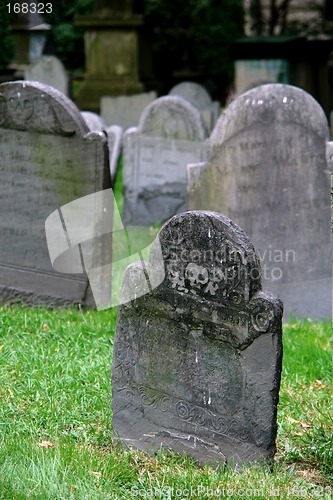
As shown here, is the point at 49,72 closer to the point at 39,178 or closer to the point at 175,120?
the point at 175,120

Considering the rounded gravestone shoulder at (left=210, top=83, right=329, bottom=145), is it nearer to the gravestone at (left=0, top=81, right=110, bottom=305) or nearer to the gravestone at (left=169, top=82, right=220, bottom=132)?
the gravestone at (left=0, top=81, right=110, bottom=305)

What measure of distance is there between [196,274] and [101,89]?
1272 centimetres

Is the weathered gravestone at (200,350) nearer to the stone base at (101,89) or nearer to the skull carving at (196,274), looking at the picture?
the skull carving at (196,274)

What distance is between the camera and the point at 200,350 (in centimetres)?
387

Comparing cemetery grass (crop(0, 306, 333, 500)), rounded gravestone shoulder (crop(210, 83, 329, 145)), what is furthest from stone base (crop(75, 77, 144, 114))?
cemetery grass (crop(0, 306, 333, 500))

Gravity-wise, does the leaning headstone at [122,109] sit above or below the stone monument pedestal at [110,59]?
below

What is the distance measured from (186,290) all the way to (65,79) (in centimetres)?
1041

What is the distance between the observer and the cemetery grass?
11.6ft

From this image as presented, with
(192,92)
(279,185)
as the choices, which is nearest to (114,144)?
(192,92)

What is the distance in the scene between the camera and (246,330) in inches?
146

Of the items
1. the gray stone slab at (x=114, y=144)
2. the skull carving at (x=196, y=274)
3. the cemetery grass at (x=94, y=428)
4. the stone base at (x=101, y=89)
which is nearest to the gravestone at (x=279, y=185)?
the cemetery grass at (x=94, y=428)

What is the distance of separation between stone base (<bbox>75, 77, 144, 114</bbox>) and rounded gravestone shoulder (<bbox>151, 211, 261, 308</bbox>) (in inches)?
491

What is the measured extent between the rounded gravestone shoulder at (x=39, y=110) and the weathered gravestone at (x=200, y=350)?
7.89ft

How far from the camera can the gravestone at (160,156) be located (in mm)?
9531
